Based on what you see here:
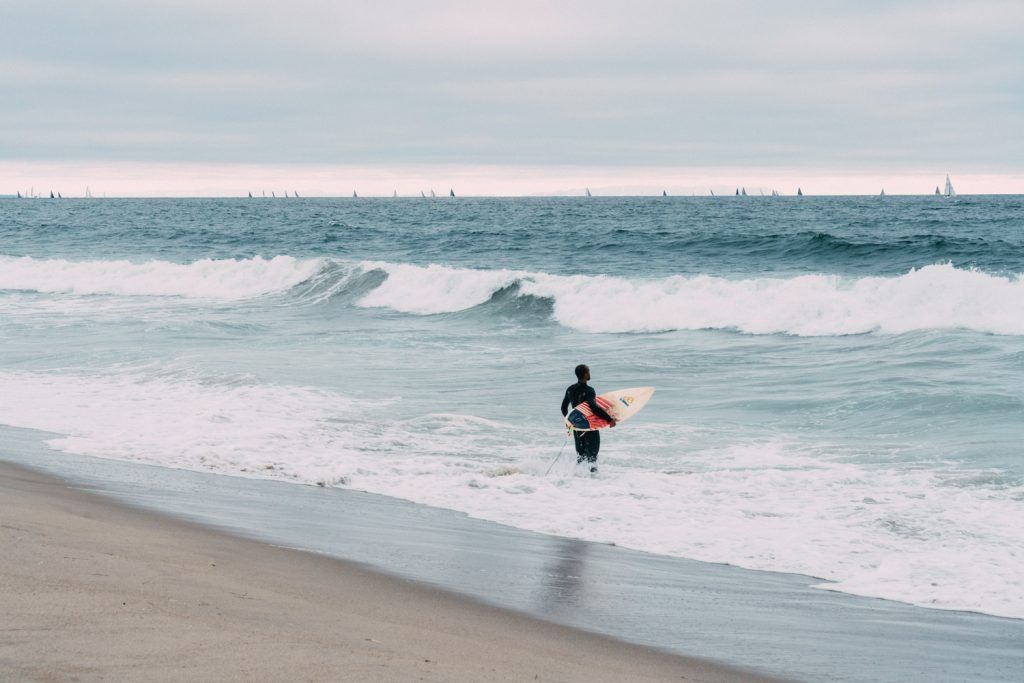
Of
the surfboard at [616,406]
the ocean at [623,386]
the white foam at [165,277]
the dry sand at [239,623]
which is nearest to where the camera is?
the dry sand at [239,623]

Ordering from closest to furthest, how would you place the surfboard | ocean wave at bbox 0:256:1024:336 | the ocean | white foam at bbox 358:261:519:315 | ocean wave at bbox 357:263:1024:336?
1. the ocean
2. the surfboard
3. ocean wave at bbox 357:263:1024:336
4. ocean wave at bbox 0:256:1024:336
5. white foam at bbox 358:261:519:315

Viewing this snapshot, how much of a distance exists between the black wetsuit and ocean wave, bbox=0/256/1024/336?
38.2 ft

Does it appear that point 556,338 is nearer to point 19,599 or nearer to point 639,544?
point 639,544

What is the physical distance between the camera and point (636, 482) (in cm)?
945

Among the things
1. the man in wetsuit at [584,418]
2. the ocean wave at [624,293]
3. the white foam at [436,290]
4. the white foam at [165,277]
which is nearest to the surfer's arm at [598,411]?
the man in wetsuit at [584,418]

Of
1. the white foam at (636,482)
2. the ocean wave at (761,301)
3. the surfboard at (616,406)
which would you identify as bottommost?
the white foam at (636,482)

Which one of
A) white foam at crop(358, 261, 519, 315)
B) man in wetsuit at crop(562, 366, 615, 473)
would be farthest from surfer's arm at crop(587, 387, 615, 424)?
white foam at crop(358, 261, 519, 315)

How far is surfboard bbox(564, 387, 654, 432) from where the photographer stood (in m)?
10.2

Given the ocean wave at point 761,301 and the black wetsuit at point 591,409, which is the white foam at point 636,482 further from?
the ocean wave at point 761,301

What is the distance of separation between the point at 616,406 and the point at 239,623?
23.8 feet

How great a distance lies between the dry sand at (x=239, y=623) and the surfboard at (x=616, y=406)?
4.37m

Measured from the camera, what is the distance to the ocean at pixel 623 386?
8055 mm

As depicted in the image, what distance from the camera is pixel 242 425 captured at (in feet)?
38.4

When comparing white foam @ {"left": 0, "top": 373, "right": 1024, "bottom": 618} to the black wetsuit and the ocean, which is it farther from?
the black wetsuit
